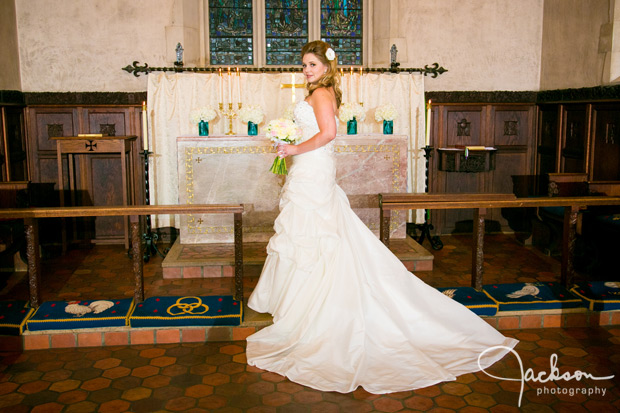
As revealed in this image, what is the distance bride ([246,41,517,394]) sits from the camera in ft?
12.9

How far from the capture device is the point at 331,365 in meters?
3.92

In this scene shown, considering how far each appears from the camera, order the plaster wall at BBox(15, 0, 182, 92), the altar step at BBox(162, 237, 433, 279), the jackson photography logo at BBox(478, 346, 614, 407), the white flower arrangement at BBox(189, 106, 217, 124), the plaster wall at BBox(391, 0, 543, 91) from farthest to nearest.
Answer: the plaster wall at BBox(391, 0, 543, 91), the plaster wall at BBox(15, 0, 182, 92), the white flower arrangement at BBox(189, 106, 217, 124), the altar step at BBox(162, 237, 433, 279), the jackson photography logo at BBox(478, 346, 614, 407)

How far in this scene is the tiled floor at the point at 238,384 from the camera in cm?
363

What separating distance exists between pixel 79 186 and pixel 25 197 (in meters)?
1.80

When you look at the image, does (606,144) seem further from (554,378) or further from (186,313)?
(186,313)

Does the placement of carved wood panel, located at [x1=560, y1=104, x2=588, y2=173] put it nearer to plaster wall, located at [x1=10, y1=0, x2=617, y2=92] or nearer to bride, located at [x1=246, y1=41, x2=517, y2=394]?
plaster wall, located at [x1=10, y1=0, x2=617, y2=92]

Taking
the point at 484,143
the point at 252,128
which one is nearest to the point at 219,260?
the point at 252,128

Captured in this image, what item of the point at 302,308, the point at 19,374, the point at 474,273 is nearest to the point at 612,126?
the point at 474,273

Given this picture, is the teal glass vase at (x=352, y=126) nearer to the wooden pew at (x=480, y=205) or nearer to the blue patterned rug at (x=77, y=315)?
the wooden pew at (x=480, y=205)

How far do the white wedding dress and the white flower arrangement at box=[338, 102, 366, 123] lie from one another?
2.74 m

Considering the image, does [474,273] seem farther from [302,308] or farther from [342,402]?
[342,402]

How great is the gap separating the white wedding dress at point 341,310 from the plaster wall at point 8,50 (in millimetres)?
4388

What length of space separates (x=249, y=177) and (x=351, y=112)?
146 cm

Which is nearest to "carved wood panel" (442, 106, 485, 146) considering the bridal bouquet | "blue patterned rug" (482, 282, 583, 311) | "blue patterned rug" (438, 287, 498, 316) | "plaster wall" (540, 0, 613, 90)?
"plaster wall" (540, 0, 613, 90)
